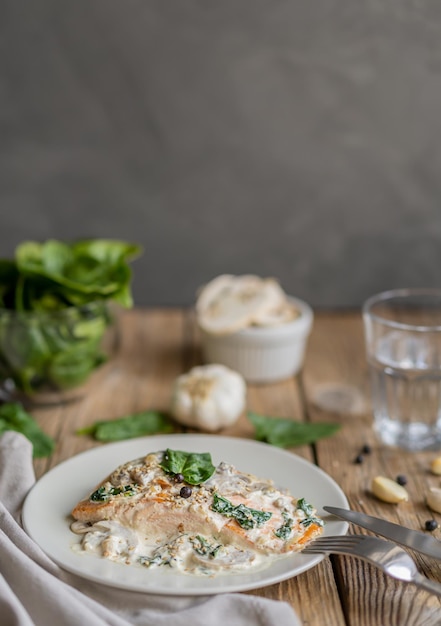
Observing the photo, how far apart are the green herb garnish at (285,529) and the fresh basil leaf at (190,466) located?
0.53 ft

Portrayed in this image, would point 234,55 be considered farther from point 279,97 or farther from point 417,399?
point 417,399

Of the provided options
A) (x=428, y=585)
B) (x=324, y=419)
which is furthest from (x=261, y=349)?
(x=428, y=585)

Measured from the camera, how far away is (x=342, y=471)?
186 cm

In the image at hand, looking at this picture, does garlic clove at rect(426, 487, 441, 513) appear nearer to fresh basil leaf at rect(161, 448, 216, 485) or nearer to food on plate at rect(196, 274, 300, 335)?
fresh basil leaf at rect(161, 448, 216, 485)

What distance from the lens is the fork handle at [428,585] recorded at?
1.31 meters

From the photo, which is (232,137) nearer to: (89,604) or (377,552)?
(377,552)

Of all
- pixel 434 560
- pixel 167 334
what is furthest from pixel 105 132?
pixel 434 560

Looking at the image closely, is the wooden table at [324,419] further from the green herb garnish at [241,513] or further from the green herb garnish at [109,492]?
the green herb garnish at [109,492]

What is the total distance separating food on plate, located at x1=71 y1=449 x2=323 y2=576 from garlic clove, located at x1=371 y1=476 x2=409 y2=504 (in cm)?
23

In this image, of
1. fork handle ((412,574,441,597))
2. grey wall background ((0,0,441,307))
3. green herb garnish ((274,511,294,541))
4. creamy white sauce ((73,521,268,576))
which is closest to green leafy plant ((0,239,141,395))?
grey wall background ((0,0,441,307))

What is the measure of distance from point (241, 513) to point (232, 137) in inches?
63.1

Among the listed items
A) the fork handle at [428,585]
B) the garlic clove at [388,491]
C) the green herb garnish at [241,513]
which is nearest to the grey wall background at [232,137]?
the garlic clove at [388,491]

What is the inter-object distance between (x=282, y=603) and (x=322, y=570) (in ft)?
0.49

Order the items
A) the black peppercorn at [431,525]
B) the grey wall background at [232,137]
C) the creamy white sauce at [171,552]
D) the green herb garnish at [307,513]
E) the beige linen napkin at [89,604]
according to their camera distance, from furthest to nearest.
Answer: the grey wall background at [232,137] < the black peppercorn at [431,525] < the green herb garnish at [307,513] < the creamy white sauce at [171,552] < the beige linen napkin at [89,604]
